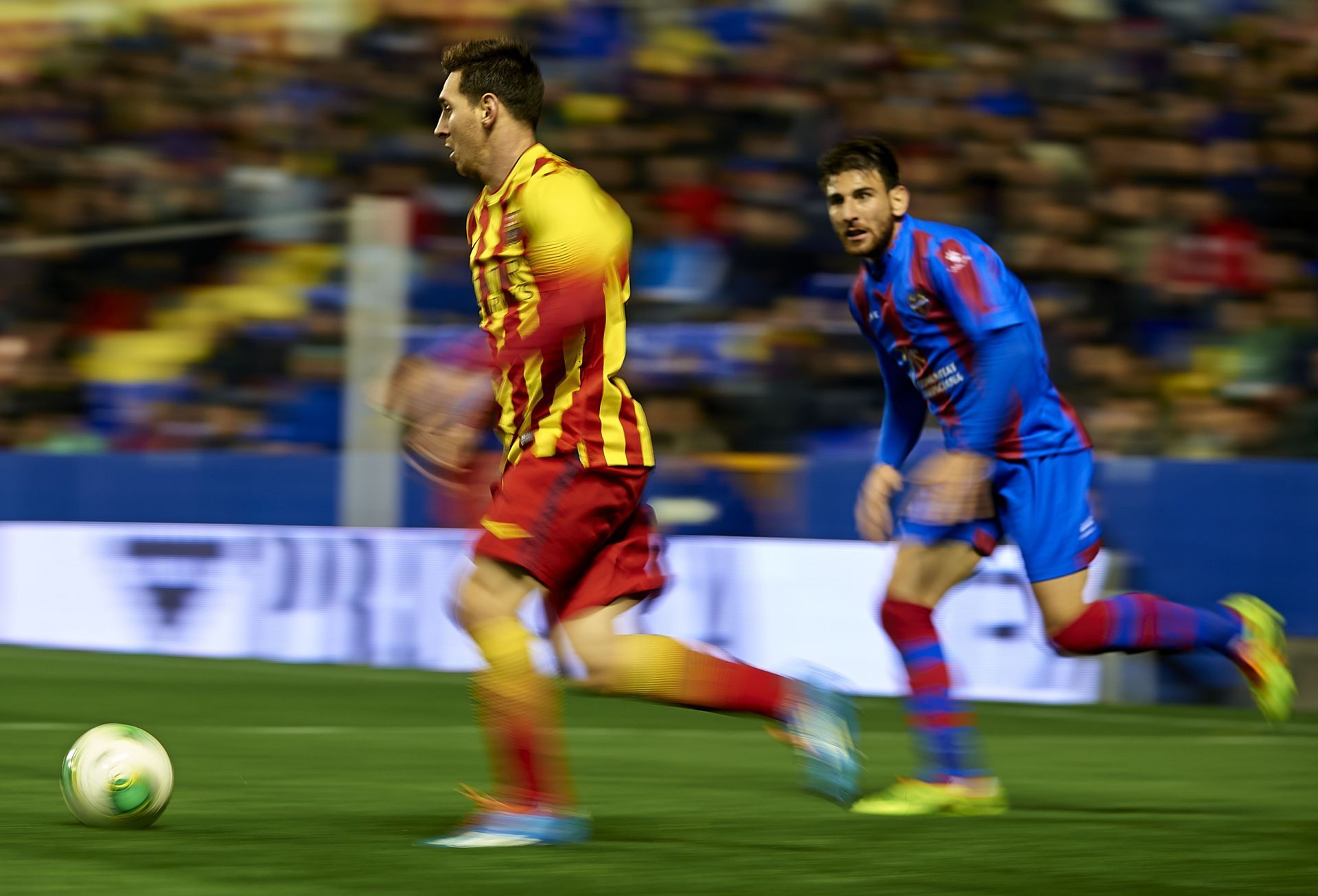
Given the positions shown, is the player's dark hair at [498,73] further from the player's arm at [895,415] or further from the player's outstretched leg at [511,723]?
the player's arm at [895,415]

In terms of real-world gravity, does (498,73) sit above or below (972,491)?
above

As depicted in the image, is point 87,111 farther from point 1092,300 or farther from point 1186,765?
point 1186,765

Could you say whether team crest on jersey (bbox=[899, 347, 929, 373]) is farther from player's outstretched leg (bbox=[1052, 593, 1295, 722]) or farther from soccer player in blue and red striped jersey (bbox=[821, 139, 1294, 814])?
player's outstretched leg (bbox=[1052, 593, 1295, 722])

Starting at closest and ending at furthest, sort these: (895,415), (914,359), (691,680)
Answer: (691,680) < (914,359) < (895,415)

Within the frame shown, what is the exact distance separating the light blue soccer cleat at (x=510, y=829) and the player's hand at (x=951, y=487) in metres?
1.29

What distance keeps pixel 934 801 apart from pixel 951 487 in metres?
0.81

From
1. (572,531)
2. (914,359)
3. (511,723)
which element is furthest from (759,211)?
(511,723)

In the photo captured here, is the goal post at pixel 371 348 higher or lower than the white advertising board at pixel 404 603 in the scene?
higher

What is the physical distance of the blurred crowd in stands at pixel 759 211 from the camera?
33.8 feet

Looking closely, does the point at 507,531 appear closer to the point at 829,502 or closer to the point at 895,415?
the point at 895,415

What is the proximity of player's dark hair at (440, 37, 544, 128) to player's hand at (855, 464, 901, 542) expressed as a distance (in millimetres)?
1360

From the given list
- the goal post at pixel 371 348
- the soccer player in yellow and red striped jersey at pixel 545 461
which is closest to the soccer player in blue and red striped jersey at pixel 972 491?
the soccer player in yellow and red striped jersey at pixel 545 461

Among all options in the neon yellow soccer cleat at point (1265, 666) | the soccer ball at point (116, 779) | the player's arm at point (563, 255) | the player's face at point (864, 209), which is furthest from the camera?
the neon yellow soccer cleat at point (1265, 666)

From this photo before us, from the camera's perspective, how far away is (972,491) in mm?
5191
